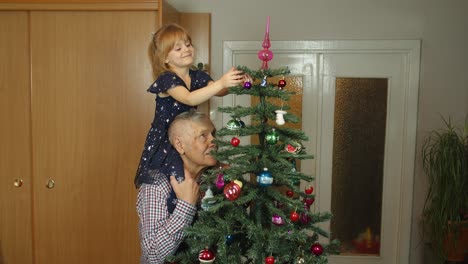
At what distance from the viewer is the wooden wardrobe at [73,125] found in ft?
7.91

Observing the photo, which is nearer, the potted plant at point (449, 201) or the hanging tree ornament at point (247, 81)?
the hanging tree ornament at point (247, 81)

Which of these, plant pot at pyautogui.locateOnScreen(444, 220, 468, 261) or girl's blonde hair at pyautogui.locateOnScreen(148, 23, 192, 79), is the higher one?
girl's blonde hair at pyautogui.locateOnScreen(148, 23, 192, 79)

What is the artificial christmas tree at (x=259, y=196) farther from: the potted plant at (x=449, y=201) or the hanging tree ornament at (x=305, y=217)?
the potted plant at (x=449, y=201)

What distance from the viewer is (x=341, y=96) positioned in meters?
3.07

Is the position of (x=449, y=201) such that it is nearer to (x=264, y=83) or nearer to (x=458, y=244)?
(x=458, y=244)

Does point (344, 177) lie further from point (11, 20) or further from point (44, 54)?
point (11, 20)

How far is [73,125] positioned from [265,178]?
1.58 meters

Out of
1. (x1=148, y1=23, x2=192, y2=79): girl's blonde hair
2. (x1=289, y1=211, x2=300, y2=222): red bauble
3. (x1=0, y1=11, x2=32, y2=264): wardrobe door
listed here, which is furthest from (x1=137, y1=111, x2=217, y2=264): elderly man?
(x1=0, y1=11, x2=32, y2=264): wardrobe door

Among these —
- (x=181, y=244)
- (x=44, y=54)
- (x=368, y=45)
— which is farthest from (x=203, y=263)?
(x=368, y=45)

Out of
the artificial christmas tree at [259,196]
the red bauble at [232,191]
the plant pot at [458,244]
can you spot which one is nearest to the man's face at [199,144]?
the artificial christmas tree at [259,196]

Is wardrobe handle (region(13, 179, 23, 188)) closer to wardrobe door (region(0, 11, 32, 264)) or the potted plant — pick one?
wardrobe door (region(0, 11, 32, 264))

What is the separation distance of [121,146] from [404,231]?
6.56ft

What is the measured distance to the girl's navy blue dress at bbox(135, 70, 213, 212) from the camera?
61.4 inches

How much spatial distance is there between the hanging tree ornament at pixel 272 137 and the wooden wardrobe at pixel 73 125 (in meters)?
1.30
